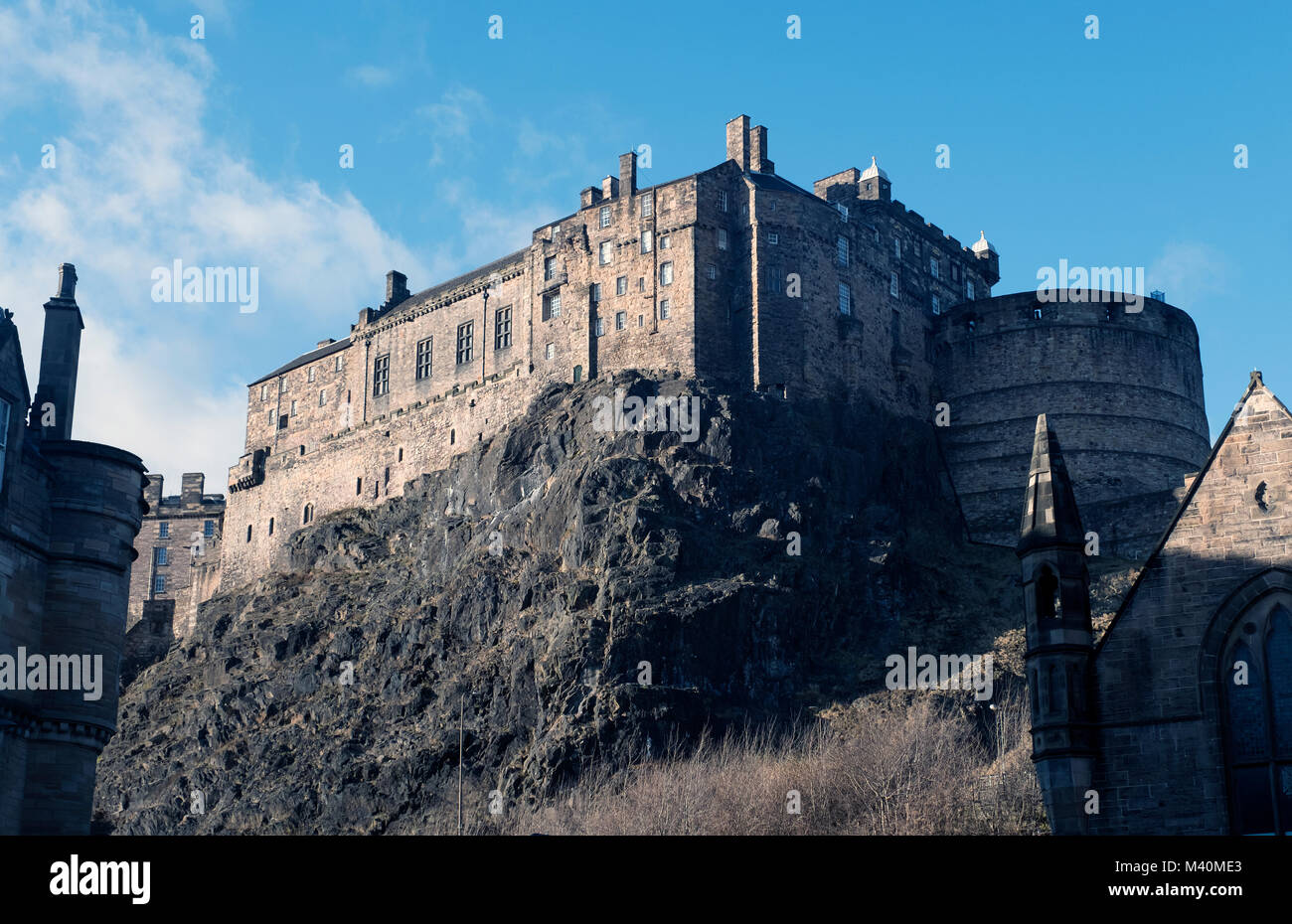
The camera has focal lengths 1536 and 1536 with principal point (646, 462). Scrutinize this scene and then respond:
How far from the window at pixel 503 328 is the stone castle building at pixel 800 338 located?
107 mm

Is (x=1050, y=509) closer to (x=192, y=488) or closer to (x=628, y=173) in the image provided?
(x=628, y=173)

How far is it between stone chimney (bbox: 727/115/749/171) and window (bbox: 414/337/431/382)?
18.2 metres

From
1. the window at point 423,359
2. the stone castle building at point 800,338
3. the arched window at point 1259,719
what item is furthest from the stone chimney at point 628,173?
the arched window at point 1259,719

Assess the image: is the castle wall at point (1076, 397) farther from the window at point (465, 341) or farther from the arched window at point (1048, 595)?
the arched window at point (1048, 595)

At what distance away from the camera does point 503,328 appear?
7388cm

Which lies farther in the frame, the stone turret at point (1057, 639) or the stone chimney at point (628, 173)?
the stone chimney at point (628, 173)

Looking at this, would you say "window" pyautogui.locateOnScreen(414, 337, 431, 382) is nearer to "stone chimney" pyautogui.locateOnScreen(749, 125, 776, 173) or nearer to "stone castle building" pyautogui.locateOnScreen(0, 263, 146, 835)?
"stone chimney" pyautogui.locateOnScreen(749, 125, 776, 173)

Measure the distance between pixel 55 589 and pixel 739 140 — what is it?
4716 cm

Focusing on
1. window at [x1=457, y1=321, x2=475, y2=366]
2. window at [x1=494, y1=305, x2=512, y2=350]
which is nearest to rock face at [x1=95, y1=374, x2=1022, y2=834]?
window at [x1=494, y1=305, x2=512, y2=350]

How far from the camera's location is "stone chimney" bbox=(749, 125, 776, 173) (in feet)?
235

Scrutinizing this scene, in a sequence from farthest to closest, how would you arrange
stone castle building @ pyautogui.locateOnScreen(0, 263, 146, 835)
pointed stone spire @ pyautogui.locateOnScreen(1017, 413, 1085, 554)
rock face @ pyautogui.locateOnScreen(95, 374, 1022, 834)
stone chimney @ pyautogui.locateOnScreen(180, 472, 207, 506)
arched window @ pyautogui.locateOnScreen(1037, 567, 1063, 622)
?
stone chimney @ pyautogui.locateOnScreen(180, 472, 207, 506) → rock face @ pyautogui.locateOnScreen(95, 374, 1022, 834) → stone castle building @ pyautogui.locateOnScreen(0, 263, 146, 835) → pointed stone spire @ pyautogui.locateOnScreen(1017, 413, 1085, 554) → arched window @ pyautogui.locateOnScreen(1037, 567, 1063, 622)

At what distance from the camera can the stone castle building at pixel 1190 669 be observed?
1934cm

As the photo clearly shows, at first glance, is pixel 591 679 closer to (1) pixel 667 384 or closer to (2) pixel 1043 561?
(1) pixel 667 384

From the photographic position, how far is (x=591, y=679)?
53.3 meters
